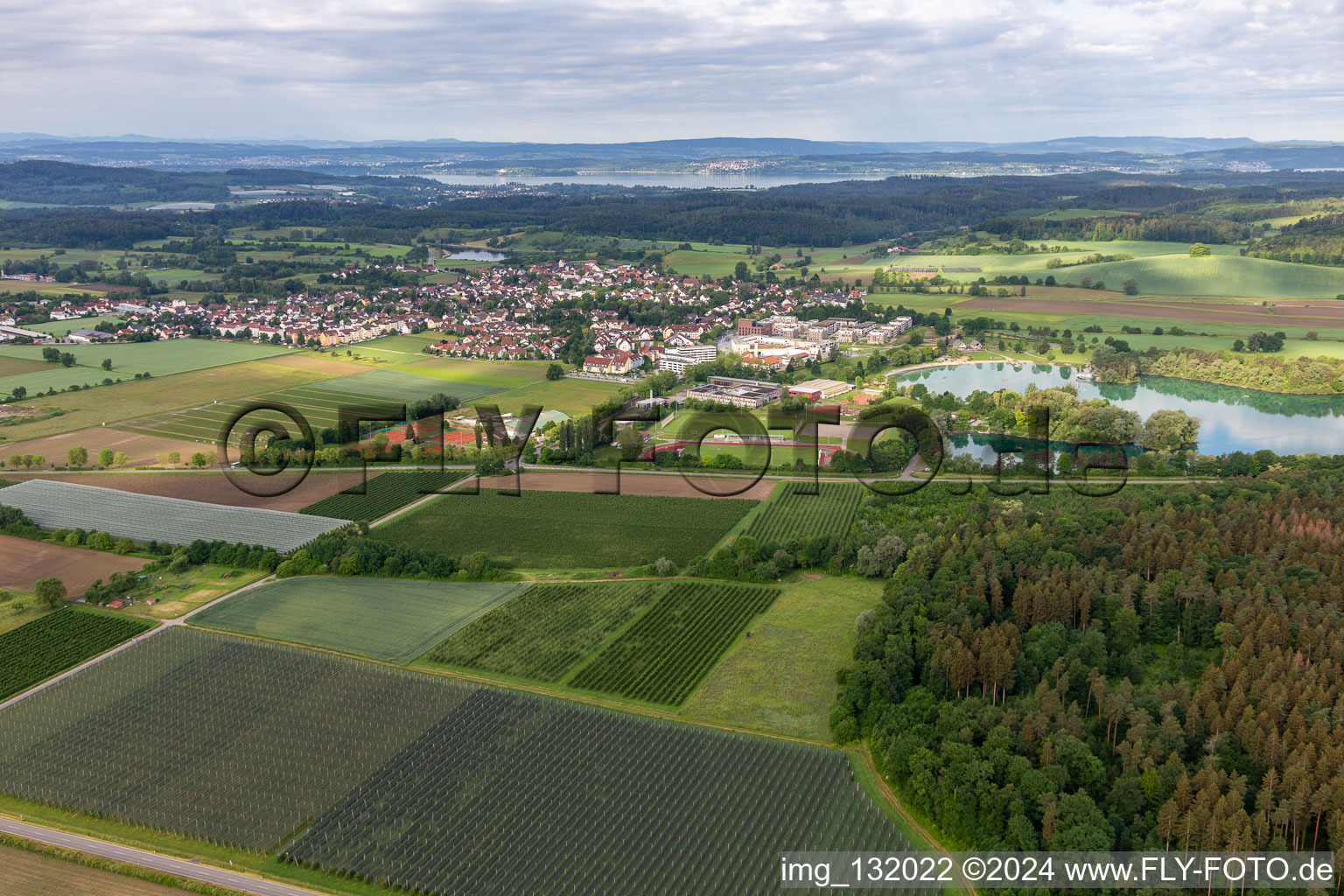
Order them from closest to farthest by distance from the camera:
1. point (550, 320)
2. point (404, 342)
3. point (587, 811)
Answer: point (587, 811)
point (404, 342)
point (550, 320)

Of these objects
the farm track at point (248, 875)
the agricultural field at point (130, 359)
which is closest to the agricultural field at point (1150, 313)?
the agricultural field at point (130, 359)

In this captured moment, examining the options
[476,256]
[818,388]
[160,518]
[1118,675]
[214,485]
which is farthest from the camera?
[476,256]

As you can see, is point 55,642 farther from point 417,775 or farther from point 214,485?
point 417,775

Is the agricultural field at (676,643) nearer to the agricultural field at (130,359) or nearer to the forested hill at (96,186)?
the agricultural field at (130,359)

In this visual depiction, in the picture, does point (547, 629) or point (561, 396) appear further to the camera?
point (561, 396)

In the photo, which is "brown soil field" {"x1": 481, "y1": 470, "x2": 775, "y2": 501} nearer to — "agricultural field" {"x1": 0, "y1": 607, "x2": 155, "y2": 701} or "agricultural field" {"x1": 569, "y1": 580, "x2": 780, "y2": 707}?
"agricultural field" {"x1": 569, "y1": 580, "x2": 780, "y2": 707}

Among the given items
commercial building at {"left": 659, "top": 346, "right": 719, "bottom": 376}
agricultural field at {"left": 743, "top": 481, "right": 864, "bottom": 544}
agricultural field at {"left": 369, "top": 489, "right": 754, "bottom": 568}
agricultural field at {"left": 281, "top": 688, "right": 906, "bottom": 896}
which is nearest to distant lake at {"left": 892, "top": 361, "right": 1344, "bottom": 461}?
agricultural field at {"left": 743, "top": 481, "right": 864, "bottom": 544}

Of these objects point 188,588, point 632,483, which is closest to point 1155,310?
point 632,483

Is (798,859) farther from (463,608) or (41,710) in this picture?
(41,710)
